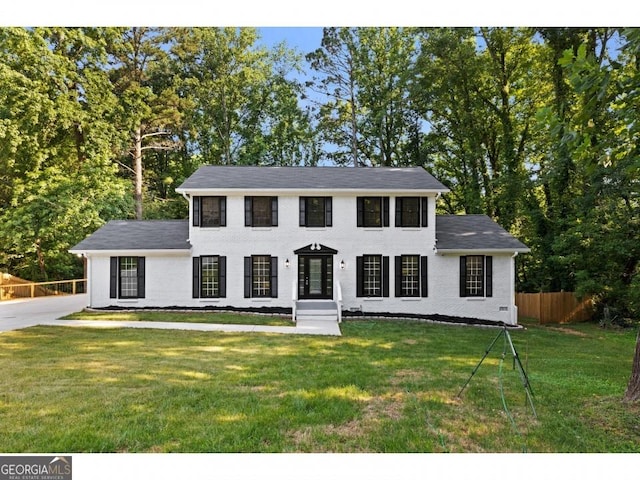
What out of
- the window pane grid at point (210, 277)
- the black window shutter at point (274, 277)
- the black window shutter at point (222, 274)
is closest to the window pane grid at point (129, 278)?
the window pane grid at point (210, 277)

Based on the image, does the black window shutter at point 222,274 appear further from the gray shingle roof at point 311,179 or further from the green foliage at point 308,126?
the green foliage at point 308,126

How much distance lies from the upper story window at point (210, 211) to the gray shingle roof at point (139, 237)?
1029 millimetres

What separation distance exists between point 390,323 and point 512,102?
1648 centimetres

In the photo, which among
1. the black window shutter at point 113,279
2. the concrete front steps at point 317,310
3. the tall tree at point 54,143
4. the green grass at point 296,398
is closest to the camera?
the green grass at point 296,398

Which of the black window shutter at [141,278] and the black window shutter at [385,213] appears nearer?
the black window shutter at [141,278]

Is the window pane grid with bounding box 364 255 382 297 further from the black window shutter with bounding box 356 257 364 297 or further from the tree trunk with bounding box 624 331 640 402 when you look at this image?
the tree trunk with bounding box 624 331 640 402

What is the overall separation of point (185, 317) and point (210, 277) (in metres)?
1.99

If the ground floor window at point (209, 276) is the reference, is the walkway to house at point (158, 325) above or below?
below

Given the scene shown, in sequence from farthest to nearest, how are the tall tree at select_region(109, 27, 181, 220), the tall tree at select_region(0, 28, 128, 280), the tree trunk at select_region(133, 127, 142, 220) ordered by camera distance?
the tree trunk at select_region(133, 127, 142, 220), the tall tree at select_region(109, 27, 181, 220), the tall tree at select_region(0, 28, 128, 280)

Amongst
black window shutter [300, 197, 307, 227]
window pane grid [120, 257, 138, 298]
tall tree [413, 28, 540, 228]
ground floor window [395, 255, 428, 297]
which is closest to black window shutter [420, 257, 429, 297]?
ground floor window [395, 255, 428, 297]

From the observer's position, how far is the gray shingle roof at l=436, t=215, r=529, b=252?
1345 centimetres

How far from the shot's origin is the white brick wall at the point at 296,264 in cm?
1363

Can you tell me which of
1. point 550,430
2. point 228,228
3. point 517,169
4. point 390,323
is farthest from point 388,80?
point 550,430

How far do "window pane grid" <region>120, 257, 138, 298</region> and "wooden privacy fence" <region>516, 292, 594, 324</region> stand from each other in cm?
1530
